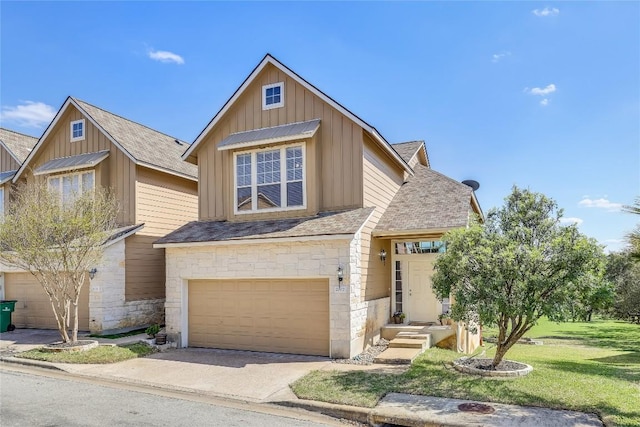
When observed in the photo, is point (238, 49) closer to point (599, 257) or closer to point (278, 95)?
point (278, 95)

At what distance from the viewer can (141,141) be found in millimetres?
18781

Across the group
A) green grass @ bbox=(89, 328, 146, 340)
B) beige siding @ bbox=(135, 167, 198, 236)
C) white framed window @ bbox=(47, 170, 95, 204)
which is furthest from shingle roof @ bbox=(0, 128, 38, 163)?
green grass @ bbox=(89, 328, 146, 340)

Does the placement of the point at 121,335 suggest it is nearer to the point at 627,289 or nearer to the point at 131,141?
the point at 131,141

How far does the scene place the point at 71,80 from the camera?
18250mm

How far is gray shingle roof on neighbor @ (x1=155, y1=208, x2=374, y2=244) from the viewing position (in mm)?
11816

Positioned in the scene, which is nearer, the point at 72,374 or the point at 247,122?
the point at 72,374

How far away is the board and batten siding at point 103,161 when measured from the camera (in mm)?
16922

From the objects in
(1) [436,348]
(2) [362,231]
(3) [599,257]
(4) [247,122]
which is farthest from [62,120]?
(3) [599,257]

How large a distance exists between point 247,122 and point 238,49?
233 centimetres

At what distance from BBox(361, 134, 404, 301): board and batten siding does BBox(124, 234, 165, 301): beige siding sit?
9097mm

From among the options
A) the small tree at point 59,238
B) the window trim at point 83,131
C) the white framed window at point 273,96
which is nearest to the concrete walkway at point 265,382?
the small tree at point 59,238

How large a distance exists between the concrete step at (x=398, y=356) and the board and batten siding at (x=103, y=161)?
1092cm

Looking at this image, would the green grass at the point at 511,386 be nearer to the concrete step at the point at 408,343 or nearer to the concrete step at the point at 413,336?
the concrete step at the point at 408,343

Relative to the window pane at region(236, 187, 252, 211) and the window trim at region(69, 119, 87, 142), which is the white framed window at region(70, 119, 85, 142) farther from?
the window pane at region(236, 187, 252, 211)
